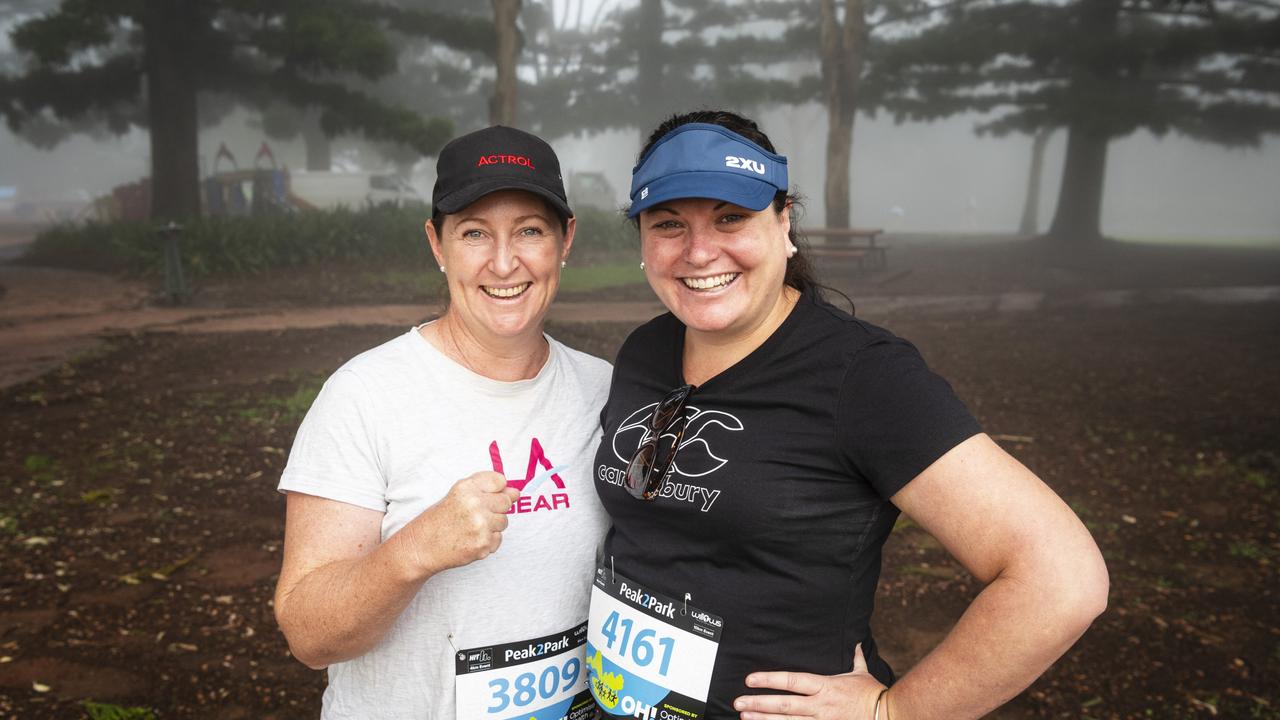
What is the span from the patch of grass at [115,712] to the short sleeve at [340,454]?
1.86 meters

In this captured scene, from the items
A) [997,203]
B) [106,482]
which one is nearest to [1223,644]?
[106,482]

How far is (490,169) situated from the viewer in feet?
4.94

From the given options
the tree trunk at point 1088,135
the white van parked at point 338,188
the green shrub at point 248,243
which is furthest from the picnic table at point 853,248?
the white van parked at point 338,188

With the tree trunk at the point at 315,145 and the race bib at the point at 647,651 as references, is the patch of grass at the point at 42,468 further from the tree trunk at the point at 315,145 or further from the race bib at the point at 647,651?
the tree trunk at the point at 315,145

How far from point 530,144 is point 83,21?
15889 millimetres

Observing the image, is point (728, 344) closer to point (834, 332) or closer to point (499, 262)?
point (834, 332)

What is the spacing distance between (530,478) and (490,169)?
57cm

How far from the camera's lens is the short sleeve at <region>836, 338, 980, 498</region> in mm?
1157

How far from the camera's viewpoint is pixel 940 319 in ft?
36.4

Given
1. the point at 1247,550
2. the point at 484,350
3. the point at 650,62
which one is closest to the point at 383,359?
the point at 484,350

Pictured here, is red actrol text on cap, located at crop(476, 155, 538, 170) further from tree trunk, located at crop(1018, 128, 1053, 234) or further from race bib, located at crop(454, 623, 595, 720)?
tree trunk, located at crop(1018, 128, 1053, 234)

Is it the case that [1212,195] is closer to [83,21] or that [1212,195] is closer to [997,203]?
[997,203]

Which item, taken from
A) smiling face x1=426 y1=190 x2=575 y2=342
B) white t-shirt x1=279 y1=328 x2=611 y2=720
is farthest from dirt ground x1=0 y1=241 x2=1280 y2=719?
smiling face x1=426 y1=190 x2=575 y2=342

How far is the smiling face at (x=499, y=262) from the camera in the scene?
5.16ft
